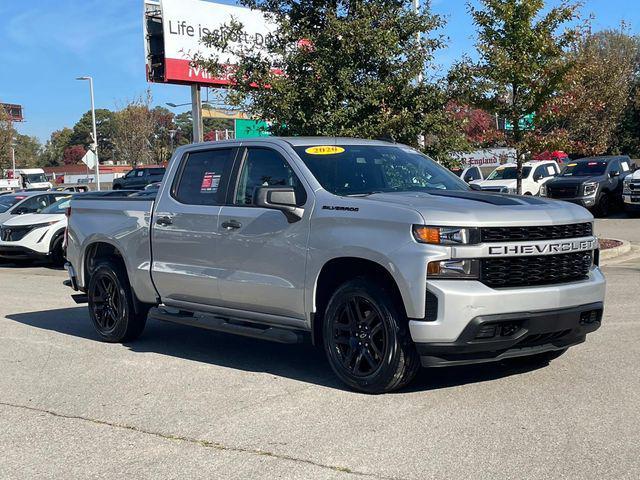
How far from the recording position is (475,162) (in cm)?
4275

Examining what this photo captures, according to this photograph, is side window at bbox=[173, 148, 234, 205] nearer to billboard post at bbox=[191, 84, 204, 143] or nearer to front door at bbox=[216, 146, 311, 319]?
front door at bbox=[216, 146, 311, 319]

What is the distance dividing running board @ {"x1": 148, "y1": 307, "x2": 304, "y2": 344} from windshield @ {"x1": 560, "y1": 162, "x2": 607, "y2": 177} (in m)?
18.6

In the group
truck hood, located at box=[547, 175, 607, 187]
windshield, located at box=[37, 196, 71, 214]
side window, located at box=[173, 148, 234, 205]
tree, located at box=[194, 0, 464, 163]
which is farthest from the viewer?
truck hood, located at box=[547, 175, 607, 187]

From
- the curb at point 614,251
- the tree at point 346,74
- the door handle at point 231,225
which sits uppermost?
the tree at point 346,74

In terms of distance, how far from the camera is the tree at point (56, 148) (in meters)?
121

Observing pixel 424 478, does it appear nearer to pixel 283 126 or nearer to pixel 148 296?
pixel 148 296

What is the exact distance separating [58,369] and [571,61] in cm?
1034

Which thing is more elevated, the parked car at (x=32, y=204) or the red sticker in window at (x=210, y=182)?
the red sticker in window at (x=210, y=182)

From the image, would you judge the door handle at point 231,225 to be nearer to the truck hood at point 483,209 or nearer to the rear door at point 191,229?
the rear door at point 191,229

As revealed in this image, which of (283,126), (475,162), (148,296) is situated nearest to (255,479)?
(148,296)

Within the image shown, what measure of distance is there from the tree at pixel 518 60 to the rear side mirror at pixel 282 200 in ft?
27.7

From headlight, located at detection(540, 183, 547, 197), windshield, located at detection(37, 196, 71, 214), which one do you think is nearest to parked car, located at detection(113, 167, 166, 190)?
windshield, located at detection(37, 196, 71, 214)

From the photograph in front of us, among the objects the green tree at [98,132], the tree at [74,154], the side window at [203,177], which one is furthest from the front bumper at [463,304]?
the tree at [74,154]

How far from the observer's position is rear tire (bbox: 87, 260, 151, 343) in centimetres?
780
